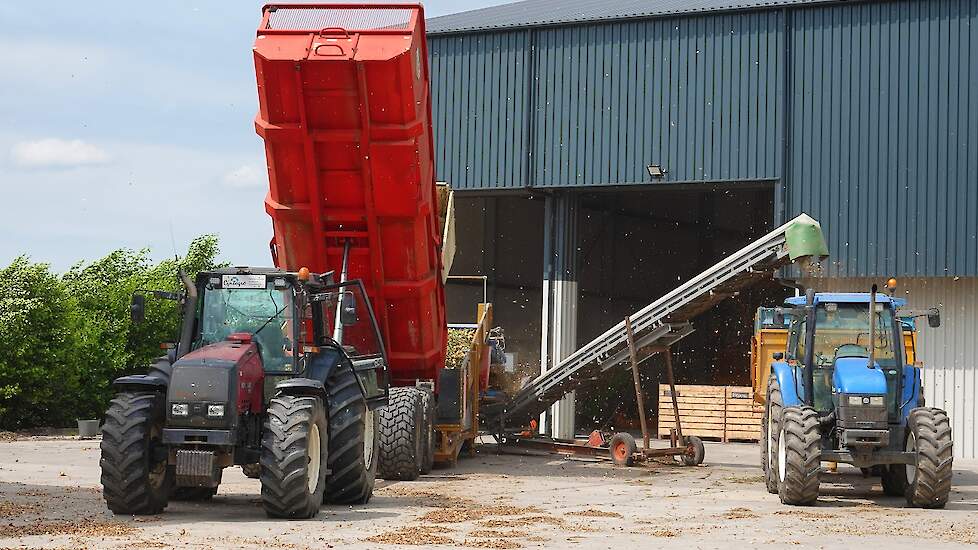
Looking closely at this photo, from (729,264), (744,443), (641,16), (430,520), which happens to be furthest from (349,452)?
(744,443)

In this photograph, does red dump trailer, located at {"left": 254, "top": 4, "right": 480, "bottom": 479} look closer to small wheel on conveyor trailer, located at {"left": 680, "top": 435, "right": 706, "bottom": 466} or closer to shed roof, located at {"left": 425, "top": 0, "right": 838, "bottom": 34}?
small wheel on conveyor trailer, located at {"left": 680, "top": 435, "right": 706, "bottom": 466}

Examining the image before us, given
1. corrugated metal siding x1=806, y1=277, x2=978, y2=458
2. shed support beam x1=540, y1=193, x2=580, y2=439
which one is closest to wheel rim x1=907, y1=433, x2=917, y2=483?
corrugated metal siding x1=806, y1=277, x2=978, y2=458

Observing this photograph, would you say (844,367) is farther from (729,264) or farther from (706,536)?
(729,264)

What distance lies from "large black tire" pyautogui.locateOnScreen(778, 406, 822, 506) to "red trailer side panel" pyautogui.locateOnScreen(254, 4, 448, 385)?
5186 mm

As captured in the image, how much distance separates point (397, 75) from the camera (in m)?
15.1

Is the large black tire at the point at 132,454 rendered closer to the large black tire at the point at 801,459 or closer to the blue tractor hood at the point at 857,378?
the large black tire at the point at 801,459

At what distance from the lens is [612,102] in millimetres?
27875

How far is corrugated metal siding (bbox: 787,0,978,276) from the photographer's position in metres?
25.0

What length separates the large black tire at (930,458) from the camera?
1421 cm

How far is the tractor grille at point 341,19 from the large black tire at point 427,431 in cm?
511

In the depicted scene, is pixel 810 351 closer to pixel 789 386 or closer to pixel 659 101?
pixel 789 386

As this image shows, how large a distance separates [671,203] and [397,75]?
2398 centimetres

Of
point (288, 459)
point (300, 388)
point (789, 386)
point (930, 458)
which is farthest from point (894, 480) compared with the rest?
point (288, 459)

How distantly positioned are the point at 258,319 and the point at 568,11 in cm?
1829
